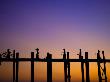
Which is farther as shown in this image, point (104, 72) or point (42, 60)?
point (104, 72)

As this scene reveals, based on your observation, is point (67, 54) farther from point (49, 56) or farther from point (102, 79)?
point (102, 79)

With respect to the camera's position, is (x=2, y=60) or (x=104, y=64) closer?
(x=2, y=60)

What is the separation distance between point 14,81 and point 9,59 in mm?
1819

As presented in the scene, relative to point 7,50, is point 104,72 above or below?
below

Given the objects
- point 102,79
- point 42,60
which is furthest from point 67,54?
point 102,79

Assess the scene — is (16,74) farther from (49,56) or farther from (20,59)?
(49,56)

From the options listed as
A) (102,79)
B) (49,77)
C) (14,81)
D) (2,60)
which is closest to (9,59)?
(2,60)

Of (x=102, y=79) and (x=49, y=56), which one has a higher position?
(x=49, y=56)

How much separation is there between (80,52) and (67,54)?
1741 mm

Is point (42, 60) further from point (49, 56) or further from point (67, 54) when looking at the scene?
point (67, 54)

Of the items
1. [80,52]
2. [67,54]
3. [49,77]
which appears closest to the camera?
[49,77]

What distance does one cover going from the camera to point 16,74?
19.8 metres

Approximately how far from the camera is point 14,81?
2002cm

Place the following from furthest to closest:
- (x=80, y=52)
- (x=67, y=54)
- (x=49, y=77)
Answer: (x=80, y=52) → (x=67, y=54) → (x=49, y=77)
